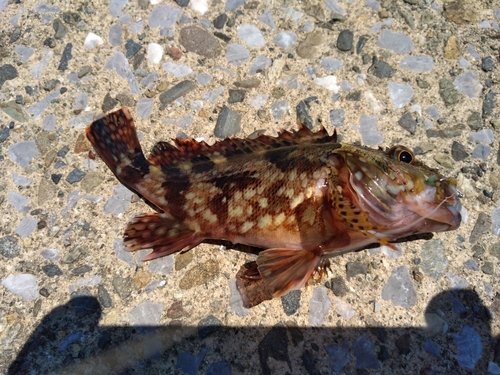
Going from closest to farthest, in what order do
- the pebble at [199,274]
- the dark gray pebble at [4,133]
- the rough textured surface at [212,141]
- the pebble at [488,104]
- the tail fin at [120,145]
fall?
the rough textured surface at [212,141]
the pebble at [199,274]
the tail fin at [120,145]
the dark gray pebble at [4,133]
the pebble at [488,104]

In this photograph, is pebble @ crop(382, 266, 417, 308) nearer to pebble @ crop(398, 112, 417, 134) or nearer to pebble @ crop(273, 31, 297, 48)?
pebble @ crop(398, 112, 417, 134)

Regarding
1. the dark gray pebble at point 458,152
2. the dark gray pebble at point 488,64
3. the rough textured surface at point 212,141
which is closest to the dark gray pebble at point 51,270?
the rough textured surface at point 212,141

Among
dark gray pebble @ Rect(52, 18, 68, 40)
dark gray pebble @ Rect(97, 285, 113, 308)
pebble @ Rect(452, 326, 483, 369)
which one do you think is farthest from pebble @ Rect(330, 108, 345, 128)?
dark gray pebble @ Rect(52, 18, 68, 40)

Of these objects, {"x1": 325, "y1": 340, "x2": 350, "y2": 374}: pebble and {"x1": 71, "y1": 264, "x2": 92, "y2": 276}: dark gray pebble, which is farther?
{"x1": 71, "y1": 264, "x2": 92, "y2": 276}: dark gray pebble

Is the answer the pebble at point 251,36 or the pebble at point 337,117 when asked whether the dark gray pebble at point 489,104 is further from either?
the pebble at point 251,36

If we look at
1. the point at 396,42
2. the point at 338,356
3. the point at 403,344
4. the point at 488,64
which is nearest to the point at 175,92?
the point at 396,42

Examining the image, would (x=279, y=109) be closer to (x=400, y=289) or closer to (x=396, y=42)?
(x=396, y=42)
